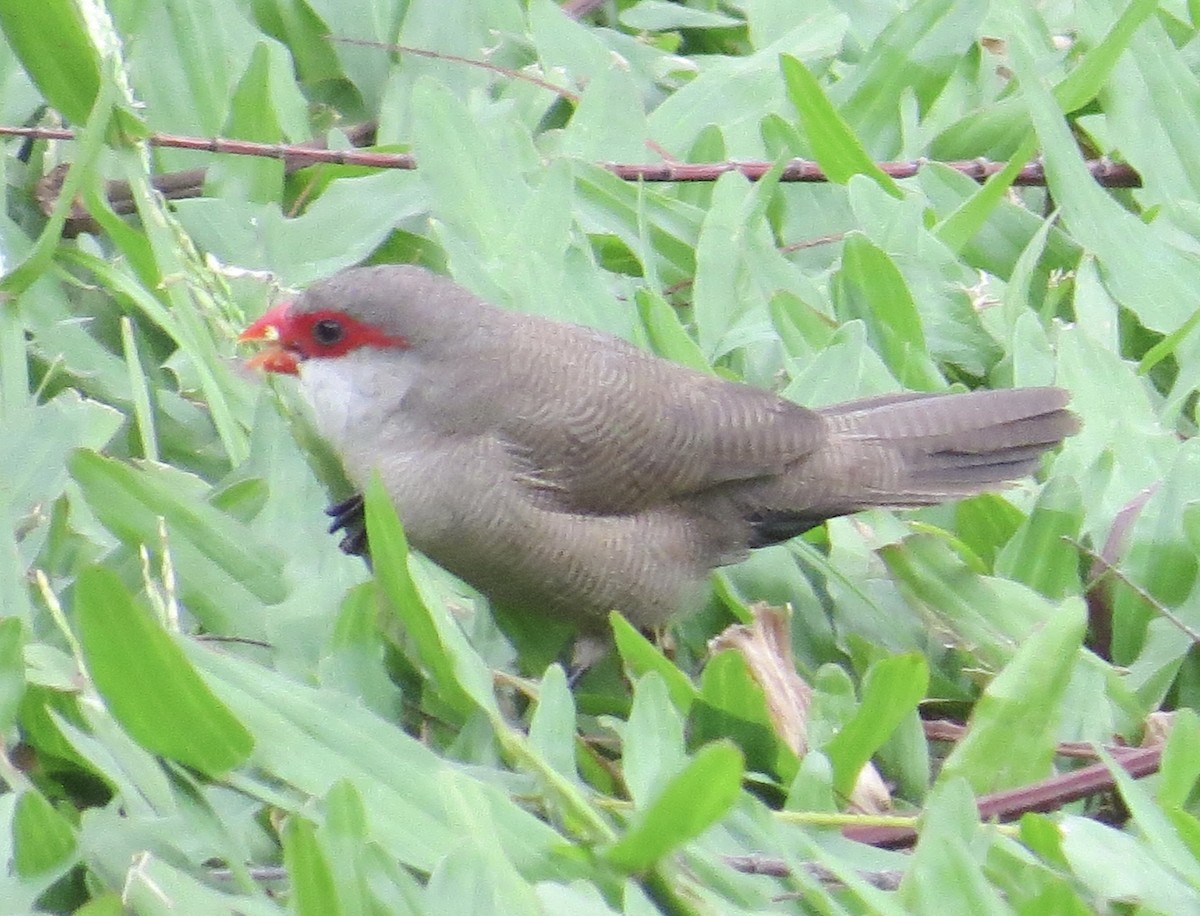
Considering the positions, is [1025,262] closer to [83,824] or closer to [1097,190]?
[1097,190]

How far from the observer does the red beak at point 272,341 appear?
356cm

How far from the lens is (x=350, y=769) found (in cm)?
269

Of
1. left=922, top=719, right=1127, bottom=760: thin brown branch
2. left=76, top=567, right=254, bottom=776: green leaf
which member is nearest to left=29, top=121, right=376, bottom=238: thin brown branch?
left=76, top=567, right=254, bottom=776: green leaf

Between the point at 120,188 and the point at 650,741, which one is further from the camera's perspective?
the point at 120,188

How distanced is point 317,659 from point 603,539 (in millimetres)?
657

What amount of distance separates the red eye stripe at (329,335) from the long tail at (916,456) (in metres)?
0.74

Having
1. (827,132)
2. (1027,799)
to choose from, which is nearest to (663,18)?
(827,132)

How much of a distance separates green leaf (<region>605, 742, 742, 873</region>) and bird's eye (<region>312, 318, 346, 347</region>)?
4.19 feet

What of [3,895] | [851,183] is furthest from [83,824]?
[851,183]

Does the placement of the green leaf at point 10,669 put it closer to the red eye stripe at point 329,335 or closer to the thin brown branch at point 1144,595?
the red eye stripe at point 329,335

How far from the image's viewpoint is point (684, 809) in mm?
2562

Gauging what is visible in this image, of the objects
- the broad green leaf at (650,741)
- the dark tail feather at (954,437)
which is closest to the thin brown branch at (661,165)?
the dark tail feather at (954,437)

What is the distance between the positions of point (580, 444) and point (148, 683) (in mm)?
1148

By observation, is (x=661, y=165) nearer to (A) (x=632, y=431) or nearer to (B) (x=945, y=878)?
(A) (x=632, y=431)
